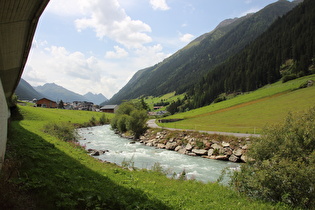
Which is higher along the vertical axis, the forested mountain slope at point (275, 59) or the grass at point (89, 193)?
the forested mountain slope at point (275, 59)

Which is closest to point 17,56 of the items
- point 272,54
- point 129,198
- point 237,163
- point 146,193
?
point 129,198

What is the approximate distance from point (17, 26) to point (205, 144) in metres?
28.5

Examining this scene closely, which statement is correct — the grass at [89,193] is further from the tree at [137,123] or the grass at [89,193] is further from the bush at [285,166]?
the tree at [137,123]

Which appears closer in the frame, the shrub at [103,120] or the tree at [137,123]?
the tree at [137,123]

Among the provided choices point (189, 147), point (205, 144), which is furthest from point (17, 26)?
point (205, 144)

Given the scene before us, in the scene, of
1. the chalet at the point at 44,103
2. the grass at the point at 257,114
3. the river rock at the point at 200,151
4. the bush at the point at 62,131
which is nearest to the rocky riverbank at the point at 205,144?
the river rock at the point at 200,151

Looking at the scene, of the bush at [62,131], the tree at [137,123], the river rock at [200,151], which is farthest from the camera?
the tree at [137,123]

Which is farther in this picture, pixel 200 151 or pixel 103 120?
pixel 103 120

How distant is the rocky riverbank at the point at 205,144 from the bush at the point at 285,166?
1064cm

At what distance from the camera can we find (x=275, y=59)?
357 ft

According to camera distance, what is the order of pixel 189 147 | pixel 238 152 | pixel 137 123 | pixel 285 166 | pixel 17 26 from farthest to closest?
pixel 137 123 < pixel 189 147 < pixel 238 152 < pixel 285 166 < pixel 17 26

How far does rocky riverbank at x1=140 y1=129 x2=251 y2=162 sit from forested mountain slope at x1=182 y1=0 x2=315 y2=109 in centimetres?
7470

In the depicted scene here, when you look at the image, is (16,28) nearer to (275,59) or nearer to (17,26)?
(17,26)

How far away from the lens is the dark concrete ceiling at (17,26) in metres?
5.63
